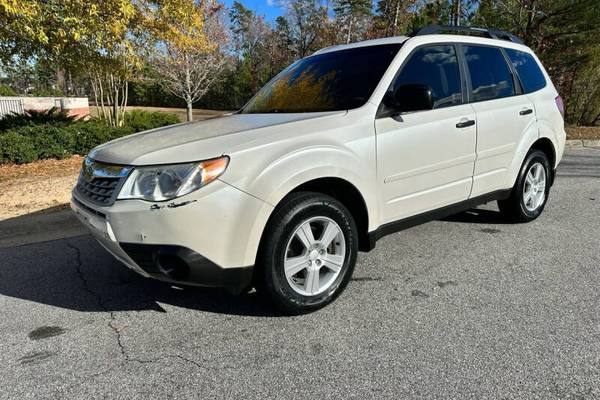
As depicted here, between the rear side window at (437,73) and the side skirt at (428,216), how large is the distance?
87 centimetres

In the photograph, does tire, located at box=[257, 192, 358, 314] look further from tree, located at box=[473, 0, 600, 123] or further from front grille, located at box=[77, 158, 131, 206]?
tree, located at box=[473, 0, 600, 123]

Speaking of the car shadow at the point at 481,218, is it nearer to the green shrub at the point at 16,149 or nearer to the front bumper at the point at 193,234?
the front bumper at the point at 193,234

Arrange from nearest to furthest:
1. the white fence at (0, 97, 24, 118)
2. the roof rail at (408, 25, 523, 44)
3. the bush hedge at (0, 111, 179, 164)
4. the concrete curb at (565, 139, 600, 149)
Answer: the roof rail at (408, 25, 523, 44) < the bush hedge at (0, 111, 179, 164) < the concrete curb at (565, 139, 600, 149) < the white fence at (0, 97, 24, 118)

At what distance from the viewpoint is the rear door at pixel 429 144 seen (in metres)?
3.45

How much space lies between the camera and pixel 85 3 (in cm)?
748

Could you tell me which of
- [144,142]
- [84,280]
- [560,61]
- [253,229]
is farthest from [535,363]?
[560,61]

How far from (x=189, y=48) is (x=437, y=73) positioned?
914 cm

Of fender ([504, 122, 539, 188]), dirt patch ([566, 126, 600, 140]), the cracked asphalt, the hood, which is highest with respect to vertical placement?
the hood

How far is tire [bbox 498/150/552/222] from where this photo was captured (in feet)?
15.6

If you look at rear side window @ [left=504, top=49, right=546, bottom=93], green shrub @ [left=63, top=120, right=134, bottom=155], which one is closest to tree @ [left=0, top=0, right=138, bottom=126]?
green shrub @ [left=63, top=120, right=134, bottom=155]

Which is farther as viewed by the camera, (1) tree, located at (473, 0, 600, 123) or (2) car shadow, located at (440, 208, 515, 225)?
(1) tree, located at (473, 0, 600, 123)

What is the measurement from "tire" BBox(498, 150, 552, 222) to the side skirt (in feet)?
0.60

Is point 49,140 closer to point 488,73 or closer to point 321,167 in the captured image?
point 321,167

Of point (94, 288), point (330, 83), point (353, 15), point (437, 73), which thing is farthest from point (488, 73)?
point (353, 15)
